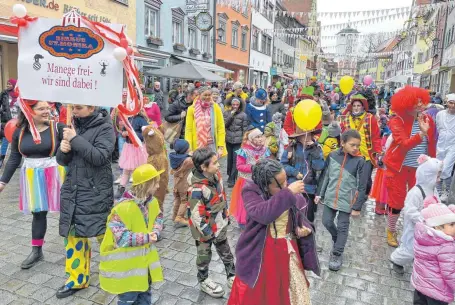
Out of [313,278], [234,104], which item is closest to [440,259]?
[313,278]

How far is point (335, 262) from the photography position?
159 inches

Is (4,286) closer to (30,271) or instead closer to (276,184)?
(30,271)

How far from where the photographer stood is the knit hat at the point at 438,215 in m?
2.75

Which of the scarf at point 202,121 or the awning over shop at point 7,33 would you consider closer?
the scarf at point 202,121

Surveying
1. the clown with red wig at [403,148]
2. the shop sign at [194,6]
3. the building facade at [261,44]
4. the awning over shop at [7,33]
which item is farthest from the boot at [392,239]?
the building facade at [261,44]

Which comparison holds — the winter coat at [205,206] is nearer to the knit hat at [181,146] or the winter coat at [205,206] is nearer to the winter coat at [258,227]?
the winter coat at [258,227]

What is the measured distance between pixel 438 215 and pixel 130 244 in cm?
234

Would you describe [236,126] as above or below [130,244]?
above

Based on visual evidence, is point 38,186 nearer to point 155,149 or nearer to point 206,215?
point 155,149

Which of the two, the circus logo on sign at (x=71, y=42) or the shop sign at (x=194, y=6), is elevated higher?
the shop sign at (x=194, y=6)

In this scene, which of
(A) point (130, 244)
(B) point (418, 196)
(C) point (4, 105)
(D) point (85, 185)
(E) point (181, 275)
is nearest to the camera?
(A) point (130, 244)

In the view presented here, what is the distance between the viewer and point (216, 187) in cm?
329

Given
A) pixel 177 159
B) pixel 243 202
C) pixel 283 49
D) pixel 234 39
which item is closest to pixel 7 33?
pixel 177 159

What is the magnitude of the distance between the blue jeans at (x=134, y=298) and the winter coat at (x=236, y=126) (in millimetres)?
4332
